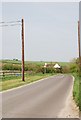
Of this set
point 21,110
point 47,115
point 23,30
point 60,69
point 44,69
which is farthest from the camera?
point 60,69

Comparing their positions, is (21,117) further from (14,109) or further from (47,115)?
(14,109)

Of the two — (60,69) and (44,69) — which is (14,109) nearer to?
(44,69)

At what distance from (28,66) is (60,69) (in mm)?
13829

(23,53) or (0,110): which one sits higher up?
(23,53)

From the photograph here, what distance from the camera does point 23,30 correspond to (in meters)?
43.0

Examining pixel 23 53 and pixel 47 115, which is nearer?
pixel 47 115

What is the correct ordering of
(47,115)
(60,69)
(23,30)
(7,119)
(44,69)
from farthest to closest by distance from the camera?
(60,69) → (44,69) → (23,30) → (47,115) → (7,119)

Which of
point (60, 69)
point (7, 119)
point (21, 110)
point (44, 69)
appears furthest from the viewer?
point (60, 69)

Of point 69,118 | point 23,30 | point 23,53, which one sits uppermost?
point 23,30

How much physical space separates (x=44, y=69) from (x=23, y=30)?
64396mm

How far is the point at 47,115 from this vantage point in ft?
43.7

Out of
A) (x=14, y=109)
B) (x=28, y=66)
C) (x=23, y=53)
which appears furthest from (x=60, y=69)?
(x=14, y=109)

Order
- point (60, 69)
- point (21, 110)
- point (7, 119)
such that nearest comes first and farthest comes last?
point (7, 119)
point (21, 110)
point (60, 69)

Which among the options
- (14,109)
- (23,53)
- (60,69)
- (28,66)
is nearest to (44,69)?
(28,66)
